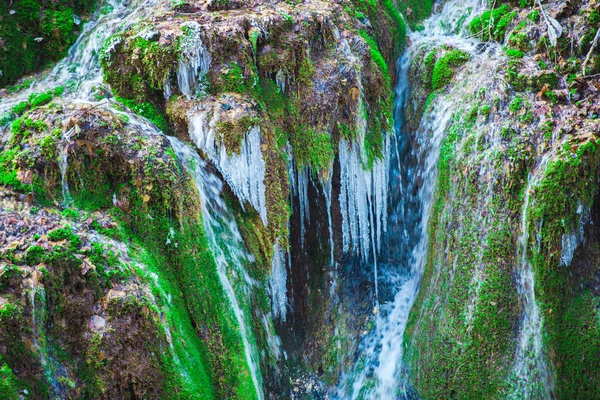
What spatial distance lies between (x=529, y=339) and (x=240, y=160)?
4.44 m

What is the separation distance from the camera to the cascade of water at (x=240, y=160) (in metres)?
7.28

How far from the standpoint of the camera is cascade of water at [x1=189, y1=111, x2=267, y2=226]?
7.28 m

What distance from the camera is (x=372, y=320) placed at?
28.5 ft

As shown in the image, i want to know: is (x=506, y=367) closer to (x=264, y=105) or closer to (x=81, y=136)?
(x=264, y=105)

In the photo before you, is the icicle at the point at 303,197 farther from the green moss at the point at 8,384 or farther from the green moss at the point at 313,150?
the green moss at the point at 8,384

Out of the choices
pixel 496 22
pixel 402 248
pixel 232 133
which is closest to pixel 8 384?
pixel 232 133

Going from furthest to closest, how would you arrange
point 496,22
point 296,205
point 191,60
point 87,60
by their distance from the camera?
point 496,22
point 87,60
point 296,205
point 191,60

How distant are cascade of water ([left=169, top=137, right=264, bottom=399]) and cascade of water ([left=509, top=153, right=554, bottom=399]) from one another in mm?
3374

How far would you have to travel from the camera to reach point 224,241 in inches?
278

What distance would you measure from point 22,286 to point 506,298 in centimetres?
577

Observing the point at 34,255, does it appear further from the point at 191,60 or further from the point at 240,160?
the point at 191,60

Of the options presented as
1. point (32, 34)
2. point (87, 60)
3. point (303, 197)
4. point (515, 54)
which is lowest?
point (303, 197)

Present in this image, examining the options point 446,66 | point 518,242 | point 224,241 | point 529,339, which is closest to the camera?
point 224,241

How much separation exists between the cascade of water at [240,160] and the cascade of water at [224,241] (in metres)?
0.17
